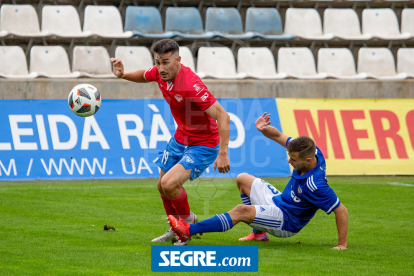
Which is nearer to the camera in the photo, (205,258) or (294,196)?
(205,258)

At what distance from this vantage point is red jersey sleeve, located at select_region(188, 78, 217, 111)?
5.76 meters

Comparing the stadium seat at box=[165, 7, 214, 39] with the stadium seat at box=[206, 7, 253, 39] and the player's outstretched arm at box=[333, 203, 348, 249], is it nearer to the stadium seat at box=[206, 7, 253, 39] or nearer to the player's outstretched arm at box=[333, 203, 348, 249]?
the stadium seat at box=[206, 7, 253, 39]

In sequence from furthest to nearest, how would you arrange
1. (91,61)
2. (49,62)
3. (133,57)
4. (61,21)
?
(61,21)
(133,57)
(91,61)
(49,62)

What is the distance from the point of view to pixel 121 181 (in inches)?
427

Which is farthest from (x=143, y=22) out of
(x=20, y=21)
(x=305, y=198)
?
(x=305, y=198)

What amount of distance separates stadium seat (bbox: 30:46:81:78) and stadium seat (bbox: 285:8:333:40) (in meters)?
5.88

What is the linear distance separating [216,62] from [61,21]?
12.6 feet

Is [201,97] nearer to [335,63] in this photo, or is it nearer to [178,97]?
[178,97]

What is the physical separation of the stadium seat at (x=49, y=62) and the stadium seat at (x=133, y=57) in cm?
122

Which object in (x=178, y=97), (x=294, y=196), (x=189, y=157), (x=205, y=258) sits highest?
(x=178, y=97)

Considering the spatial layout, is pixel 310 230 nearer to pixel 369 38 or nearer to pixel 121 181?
pixel 121 181

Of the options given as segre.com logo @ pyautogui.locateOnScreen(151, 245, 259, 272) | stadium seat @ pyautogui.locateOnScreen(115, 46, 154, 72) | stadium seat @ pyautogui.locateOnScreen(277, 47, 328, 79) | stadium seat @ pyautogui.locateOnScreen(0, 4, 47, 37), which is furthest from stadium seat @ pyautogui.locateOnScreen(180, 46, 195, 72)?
segre.com logo @ pyautogui.locateOnScreen(151, 245, 259, 272)

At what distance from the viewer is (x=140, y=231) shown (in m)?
6.39

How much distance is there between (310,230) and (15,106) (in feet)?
22.4
